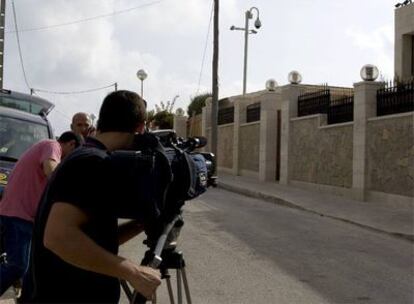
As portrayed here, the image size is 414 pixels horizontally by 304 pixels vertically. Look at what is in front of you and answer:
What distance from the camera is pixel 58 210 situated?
2059 mm

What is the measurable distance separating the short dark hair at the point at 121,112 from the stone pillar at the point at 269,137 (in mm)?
19222

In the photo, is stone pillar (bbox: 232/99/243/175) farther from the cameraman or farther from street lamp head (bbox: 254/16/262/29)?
the cameraman

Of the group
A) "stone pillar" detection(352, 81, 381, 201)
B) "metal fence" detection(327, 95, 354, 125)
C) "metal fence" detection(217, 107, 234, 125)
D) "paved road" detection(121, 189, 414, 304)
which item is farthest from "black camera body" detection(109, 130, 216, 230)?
"metal fence" detection(217, 107, 234, 125)

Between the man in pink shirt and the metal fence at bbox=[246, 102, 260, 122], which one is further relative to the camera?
the metal fence at bbox=[246, 102, 260, 122]

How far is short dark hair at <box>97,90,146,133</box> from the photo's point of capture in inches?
87.0

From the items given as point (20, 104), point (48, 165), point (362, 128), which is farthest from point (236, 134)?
point (48, 165)

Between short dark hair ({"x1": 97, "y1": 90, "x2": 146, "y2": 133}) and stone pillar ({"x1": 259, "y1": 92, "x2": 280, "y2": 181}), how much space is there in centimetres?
1922

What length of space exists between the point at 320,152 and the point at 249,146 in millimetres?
6683

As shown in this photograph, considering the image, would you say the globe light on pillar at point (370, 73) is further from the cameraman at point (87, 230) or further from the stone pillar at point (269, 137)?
the cameraman at point (87, 230)

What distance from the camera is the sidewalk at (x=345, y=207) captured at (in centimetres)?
1087

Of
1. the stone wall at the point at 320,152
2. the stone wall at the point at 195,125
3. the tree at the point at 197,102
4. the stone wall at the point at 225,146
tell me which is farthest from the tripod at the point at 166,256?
the tree at the point at 197,102

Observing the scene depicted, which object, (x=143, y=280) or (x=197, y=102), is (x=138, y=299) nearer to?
(x=143, y=280)

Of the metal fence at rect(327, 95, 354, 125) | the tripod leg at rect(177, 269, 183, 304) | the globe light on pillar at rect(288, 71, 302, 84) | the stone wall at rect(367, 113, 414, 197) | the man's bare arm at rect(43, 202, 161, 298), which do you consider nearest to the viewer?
the man's bare arm at rect(43, 202, 161, 298)

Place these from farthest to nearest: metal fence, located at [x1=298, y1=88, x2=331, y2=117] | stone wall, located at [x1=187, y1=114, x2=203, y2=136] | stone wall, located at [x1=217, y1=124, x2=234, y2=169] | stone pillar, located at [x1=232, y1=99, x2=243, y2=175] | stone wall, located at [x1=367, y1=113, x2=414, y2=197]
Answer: stone wall, located at [x1=187, y1=114, x2=203, y2=136], stone wall, located at [x1=217, y1=124, x2=234, y2=169], stone pillar, located at [x1=232, y1=99, x2=243, y2=175], metal fence, located at [x1=298, y1=88, x2=331, y2=117], stone wall, located at [x1=367, y1=113, x2=414, y2=197]
